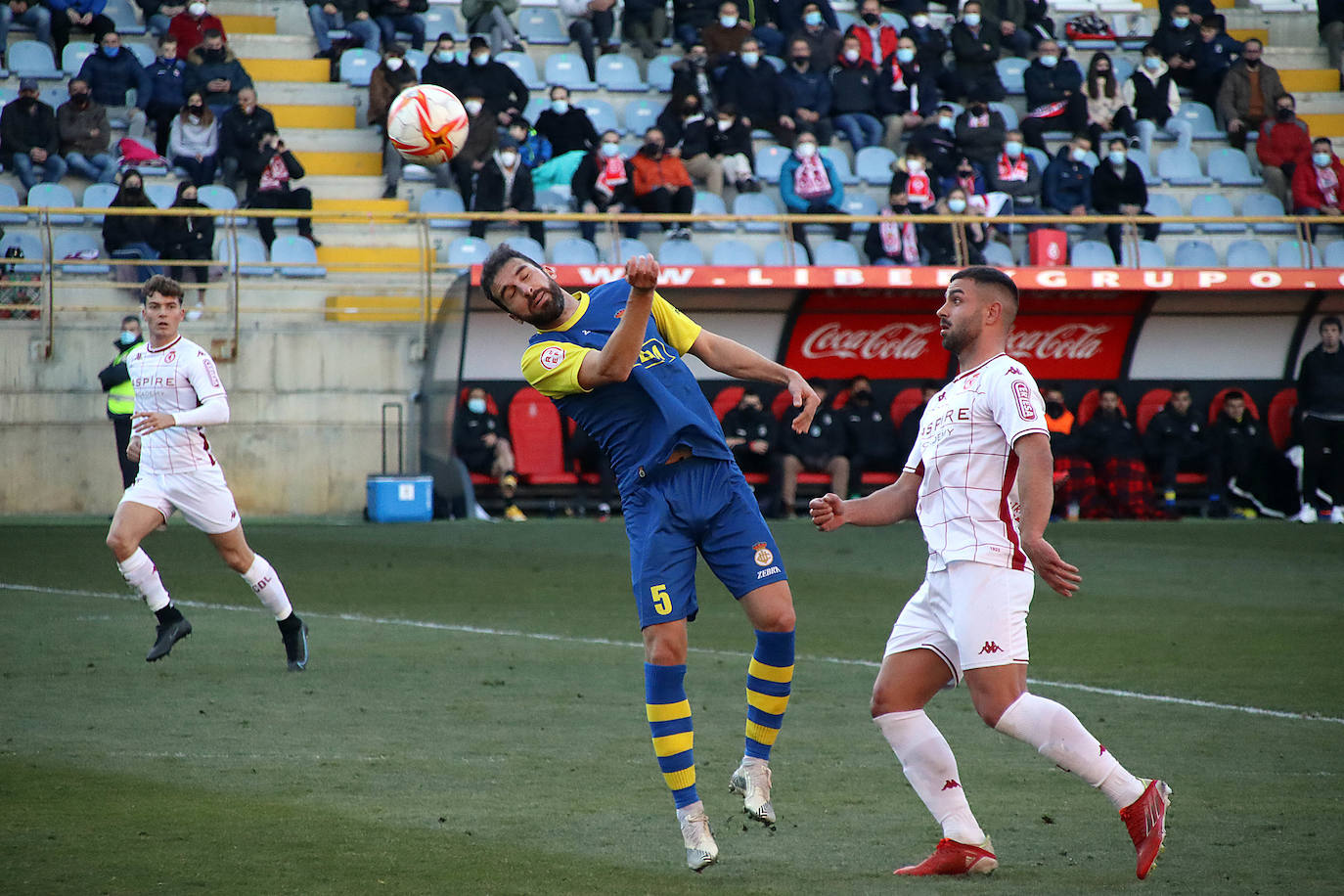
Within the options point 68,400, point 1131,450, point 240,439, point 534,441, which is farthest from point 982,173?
point 68,400

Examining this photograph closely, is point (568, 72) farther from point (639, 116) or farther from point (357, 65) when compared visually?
point (357, 65)

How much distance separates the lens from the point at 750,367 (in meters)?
5.45

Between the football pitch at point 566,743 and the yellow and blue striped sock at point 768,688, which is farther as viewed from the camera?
the yellow and blue striped sock at point 768,688

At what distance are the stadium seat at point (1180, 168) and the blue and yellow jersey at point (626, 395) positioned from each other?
20116mm

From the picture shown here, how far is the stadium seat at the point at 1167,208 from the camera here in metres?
22.5

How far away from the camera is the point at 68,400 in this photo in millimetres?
18781

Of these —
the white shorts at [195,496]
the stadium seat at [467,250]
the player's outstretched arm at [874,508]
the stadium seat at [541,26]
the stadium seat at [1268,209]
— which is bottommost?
the white shorts at [195,496]

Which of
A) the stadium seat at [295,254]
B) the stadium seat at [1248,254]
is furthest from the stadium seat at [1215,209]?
the stadium seat at [295,254]

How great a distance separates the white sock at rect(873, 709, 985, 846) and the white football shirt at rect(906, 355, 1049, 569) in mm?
516

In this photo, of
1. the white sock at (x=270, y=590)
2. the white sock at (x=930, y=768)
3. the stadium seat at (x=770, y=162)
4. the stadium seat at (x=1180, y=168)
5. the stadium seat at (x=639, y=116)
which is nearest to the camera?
the white sock at (x=930, y=768)

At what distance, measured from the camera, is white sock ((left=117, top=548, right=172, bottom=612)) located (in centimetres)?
881

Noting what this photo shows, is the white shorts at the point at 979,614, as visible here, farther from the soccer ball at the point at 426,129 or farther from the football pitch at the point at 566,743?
the soccer ball at the point at 426,129

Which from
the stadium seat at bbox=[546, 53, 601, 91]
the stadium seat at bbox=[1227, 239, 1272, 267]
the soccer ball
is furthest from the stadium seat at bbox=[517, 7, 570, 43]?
the soccer ball

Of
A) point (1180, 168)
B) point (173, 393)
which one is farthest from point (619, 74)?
point (173, 393)
